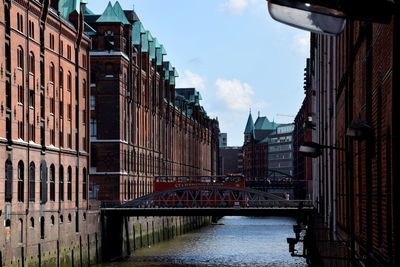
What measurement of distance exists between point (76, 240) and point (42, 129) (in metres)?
7.68

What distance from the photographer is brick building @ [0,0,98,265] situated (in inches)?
1559

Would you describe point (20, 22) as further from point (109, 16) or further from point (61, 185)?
point (109, 16)

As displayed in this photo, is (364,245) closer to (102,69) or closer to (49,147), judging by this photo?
(49,147)

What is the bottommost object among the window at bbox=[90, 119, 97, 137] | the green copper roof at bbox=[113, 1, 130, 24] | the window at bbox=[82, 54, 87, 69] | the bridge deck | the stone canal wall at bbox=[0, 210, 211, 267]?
the stone canal wall at bbox=[0, 210, 211, 267]

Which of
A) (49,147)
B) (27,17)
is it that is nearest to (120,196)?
(49,147)

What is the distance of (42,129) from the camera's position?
46.4m

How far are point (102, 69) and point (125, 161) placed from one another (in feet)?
26.5

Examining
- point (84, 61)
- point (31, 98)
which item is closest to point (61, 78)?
point (84, 61)

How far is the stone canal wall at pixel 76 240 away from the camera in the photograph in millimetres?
39125

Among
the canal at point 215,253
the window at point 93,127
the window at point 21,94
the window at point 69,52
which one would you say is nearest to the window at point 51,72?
the window at point 69,52

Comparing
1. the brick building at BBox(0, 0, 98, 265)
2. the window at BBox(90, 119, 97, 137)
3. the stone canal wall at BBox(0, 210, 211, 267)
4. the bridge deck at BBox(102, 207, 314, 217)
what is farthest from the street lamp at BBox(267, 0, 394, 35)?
the window at BBox(90, 119, 97, 137)

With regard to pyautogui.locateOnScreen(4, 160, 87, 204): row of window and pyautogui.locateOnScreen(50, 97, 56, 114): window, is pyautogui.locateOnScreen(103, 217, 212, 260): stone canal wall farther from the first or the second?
pyautogui.locateOnScreen(50, 97, 56, 114): window

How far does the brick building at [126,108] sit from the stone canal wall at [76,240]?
14.0 ft

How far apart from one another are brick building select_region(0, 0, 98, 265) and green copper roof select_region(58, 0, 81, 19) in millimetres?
65
